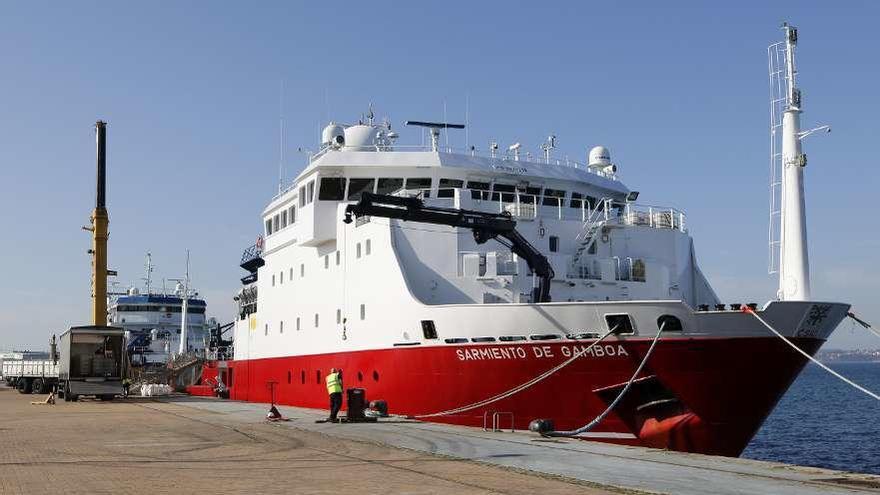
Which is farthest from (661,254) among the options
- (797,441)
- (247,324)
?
(247,324)

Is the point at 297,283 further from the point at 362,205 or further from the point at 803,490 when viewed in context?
the point at 803,490

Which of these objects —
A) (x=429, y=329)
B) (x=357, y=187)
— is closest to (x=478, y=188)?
(x=357, y=187)

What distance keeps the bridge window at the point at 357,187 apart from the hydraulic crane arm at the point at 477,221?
195 inches

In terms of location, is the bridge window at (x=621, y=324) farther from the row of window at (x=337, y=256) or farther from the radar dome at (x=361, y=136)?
the radar dome at (x=361, y=136)

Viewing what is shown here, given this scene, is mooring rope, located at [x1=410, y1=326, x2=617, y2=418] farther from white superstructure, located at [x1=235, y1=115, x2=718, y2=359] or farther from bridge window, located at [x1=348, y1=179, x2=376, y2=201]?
bridge window, located at [x1=348, y1=179, x2=376, y2=201]

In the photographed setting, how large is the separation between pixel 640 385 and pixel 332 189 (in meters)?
12.4

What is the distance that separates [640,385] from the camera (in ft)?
60.2

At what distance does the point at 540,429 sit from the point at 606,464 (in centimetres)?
425

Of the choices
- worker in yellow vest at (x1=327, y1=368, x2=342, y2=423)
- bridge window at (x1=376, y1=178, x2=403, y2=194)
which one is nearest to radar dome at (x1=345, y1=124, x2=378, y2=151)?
bridge window at (x1=376, y1=178, x2=403, y2=194)

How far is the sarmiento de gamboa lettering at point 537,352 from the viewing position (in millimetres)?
18203

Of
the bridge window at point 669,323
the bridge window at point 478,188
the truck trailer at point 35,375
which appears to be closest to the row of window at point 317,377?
the bridge window at point 478,188

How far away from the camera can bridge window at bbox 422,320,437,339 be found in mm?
20594

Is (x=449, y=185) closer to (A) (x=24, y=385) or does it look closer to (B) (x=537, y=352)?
(B) (x=537, y=352)

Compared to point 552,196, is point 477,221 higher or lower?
lower
